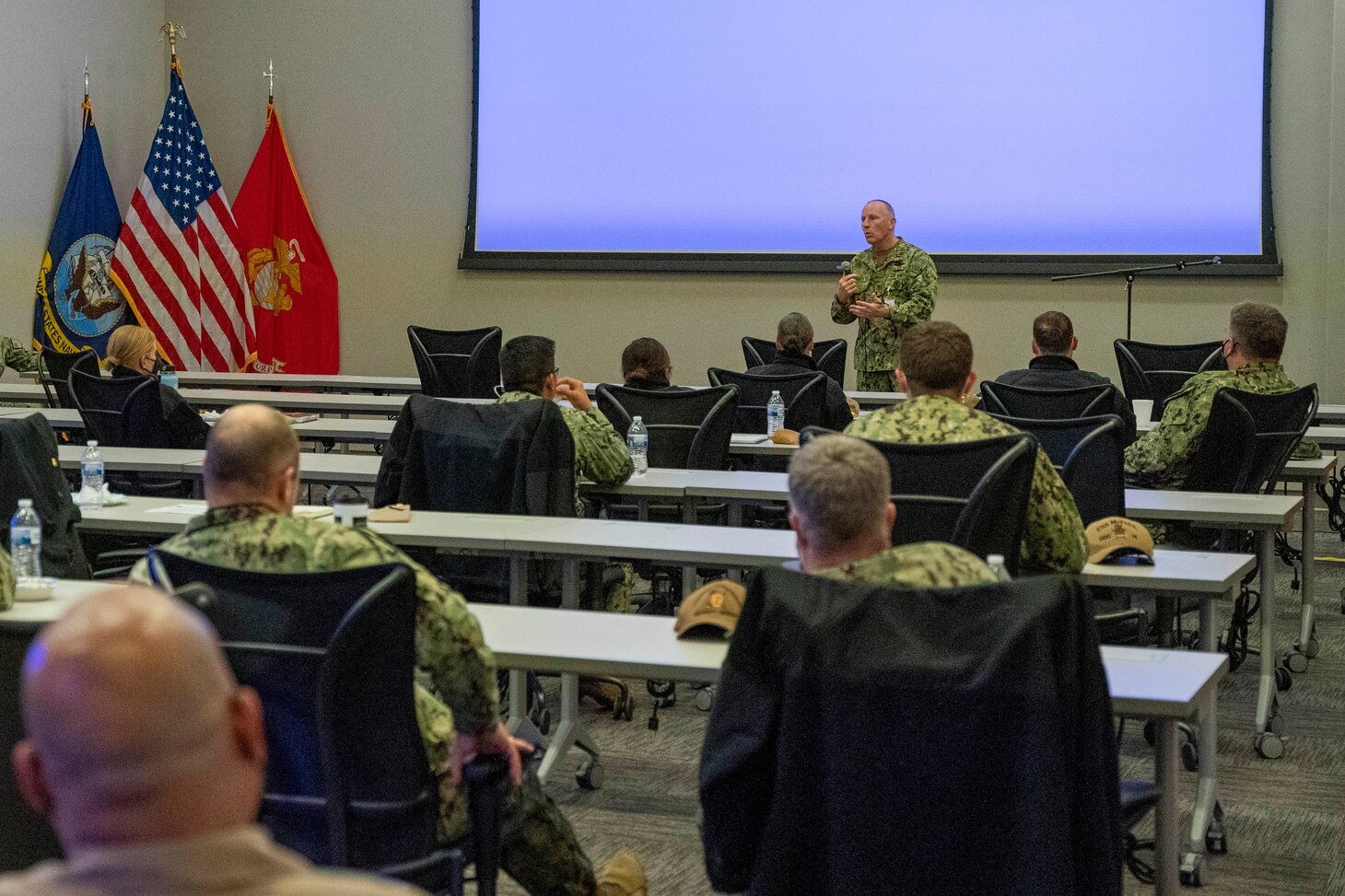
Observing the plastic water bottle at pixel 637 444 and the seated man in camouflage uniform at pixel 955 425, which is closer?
the seated man in camouflage uniform at pixel 955 425

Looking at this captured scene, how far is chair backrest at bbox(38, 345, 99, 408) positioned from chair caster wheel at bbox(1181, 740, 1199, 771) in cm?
530

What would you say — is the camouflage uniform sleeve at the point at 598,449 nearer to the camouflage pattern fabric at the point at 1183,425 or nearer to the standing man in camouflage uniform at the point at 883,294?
the camouflage pattern fabric at the point at 1183,425

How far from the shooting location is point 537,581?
4.46 metres

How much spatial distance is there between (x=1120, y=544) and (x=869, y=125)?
7029mm

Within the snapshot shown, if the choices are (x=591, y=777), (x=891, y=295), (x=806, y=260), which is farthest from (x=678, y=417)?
(x=806, y=260)

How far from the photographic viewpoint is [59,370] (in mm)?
8195

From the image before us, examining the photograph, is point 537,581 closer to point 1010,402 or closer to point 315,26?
point 1010,402

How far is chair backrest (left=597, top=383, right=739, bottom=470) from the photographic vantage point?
5277 millimetres

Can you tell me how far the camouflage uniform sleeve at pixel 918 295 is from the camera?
8.20 m

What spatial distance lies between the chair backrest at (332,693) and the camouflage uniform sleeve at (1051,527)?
1.58 meters

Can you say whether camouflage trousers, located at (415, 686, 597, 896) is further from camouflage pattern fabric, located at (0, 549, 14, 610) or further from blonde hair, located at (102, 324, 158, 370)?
blonde hair, located at (102, 324, 158, 370)

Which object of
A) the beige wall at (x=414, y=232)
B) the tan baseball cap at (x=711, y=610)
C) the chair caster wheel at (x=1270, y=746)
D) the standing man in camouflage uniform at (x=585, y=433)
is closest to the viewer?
the tan baseball cap at (x=711, y=610)

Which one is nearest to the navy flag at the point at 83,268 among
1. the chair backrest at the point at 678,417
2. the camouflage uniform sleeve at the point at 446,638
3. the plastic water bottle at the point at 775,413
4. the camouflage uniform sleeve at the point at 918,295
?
the camouflage uniform sleeve at the point at 918,295

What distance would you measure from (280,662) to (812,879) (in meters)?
0.79
